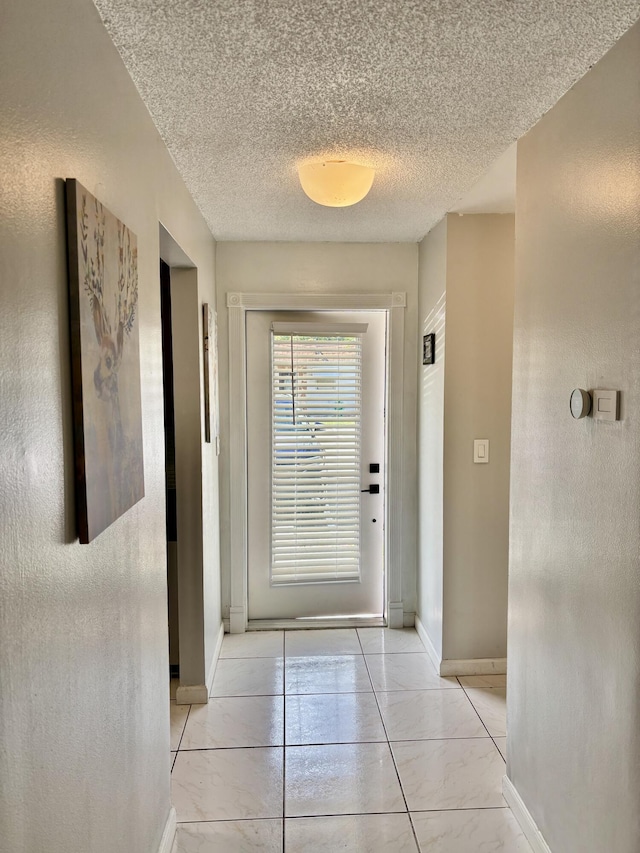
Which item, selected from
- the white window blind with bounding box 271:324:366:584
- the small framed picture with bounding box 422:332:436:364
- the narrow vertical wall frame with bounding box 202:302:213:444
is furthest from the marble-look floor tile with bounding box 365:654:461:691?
the small framed picture with bounding box 422:332:436:364

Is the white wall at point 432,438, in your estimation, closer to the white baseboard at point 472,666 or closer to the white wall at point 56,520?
the white baseboard at point 472,666

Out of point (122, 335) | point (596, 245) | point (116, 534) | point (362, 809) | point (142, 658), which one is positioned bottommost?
point (362, 809)

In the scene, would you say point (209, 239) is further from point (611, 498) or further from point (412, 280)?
point (611, 498)

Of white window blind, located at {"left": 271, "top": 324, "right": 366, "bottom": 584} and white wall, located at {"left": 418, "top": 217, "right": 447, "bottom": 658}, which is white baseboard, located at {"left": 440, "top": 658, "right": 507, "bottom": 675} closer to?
white wall, located at {"left": 418, "top": 217, "right": 447, "bottom": 658}

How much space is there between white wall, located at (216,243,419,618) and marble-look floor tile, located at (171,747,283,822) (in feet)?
4.76

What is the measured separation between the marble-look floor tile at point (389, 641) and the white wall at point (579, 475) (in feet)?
4.37

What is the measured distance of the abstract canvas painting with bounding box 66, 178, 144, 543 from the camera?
114 cm

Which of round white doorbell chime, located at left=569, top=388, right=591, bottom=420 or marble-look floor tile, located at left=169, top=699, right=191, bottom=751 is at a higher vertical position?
round white doorbell chime, located at left=569, top=388, right=591, bottom=420

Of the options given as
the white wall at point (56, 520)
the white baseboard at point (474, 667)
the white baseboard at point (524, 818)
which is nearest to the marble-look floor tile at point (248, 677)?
the white baseboard at point (474, 667)

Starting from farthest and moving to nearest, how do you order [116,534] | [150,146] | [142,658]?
[150,146], [142,658], [116,534]

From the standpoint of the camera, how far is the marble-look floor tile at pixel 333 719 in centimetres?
259

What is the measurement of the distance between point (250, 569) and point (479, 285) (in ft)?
7.39

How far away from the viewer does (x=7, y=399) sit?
874 mm

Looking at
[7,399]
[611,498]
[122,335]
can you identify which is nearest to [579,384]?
[611,498]
